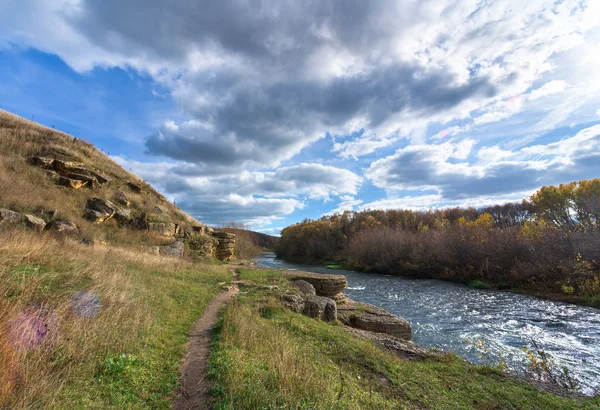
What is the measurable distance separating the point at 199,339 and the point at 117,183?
26.7 meters

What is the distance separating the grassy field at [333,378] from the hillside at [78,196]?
15607mm

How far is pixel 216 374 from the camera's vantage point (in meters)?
5.21

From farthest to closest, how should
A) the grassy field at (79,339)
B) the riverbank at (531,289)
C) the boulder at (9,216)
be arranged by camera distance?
1. the riverbank at (531,289)
2. the boulder at (9,216)
3. the grassy field at (79,339)

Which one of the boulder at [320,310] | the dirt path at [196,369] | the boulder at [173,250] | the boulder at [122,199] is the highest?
the boulder at [122,199]

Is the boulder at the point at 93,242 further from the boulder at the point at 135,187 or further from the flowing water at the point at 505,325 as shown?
the flowing water at the point at 505,325

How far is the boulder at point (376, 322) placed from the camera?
43.6 feet

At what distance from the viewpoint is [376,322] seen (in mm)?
13672

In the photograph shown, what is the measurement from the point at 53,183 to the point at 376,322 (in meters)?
25.3

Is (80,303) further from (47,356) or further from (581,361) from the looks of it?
(581,361)

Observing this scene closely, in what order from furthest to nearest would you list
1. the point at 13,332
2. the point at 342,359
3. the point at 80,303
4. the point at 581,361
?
1. the point at 581,361
2. the point at 342,359
3. the point at 80,303
4. the point at 13,332

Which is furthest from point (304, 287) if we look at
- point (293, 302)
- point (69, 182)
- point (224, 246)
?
point (69, 182)

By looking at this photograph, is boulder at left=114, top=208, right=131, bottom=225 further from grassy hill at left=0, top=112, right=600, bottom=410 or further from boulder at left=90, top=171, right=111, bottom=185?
grassy hill at left=0, top=112, right=600, bottom=410

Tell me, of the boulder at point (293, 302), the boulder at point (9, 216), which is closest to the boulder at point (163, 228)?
the boulder at point (9, 216)

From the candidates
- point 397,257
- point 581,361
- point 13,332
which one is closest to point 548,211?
point 397,257
